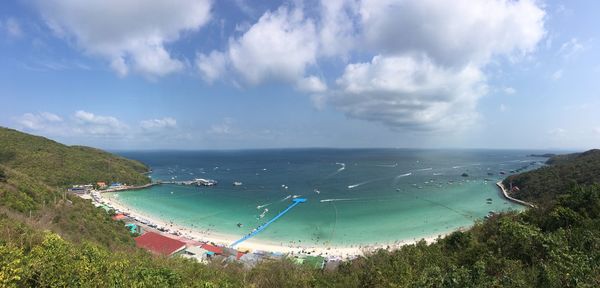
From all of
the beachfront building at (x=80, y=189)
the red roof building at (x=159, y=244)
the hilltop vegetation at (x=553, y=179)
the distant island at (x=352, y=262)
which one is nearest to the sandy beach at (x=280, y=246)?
the red roof building at (x=159, y=244)

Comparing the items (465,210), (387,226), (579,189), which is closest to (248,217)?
(387,226)

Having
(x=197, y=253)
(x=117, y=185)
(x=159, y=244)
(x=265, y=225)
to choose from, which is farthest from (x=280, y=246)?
(x=117, y=185)

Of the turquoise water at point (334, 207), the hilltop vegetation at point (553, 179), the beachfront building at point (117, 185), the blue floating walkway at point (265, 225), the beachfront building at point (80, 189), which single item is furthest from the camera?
the beachfront building at point (117, 185)

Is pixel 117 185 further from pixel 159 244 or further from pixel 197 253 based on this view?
pixel 197 253

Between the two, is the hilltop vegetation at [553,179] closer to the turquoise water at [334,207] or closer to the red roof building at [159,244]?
the turquoise water at [334,207]

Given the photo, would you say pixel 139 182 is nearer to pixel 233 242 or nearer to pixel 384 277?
pixel 233 242

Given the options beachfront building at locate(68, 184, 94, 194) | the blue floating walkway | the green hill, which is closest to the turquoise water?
the blue floating walkway

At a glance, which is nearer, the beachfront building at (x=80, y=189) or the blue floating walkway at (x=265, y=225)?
the blue floating walkway at (x=265, y=225)
